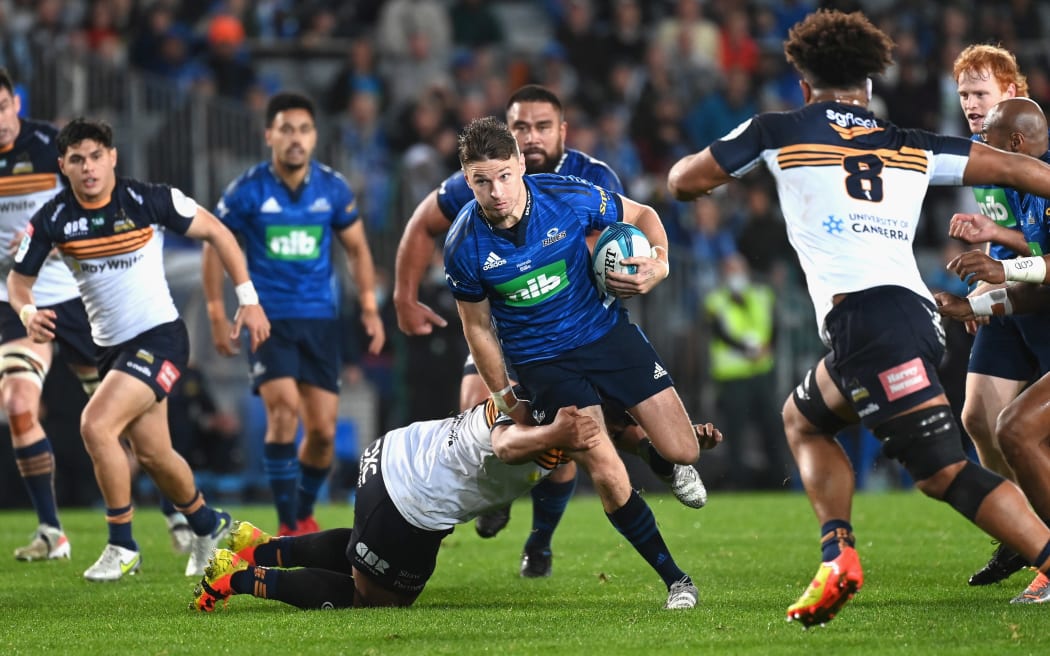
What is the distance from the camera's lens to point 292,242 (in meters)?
9.85

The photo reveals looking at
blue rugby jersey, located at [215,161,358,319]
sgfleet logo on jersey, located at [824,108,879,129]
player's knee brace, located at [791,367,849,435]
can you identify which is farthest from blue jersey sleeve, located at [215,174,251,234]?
sgfleet logo on jersey, located at [824,108,879,129]

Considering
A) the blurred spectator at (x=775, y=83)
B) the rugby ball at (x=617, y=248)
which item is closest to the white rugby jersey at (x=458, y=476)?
the rugby ball at (x=617, y=248)

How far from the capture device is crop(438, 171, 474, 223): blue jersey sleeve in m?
8.18

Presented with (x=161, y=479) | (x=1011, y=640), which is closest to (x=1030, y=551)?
(x=1011, y=640)

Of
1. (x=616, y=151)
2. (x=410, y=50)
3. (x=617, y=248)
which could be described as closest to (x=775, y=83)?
(x=616, y=151)

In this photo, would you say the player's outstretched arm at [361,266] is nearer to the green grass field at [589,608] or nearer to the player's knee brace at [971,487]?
the green grass field at [589,608]

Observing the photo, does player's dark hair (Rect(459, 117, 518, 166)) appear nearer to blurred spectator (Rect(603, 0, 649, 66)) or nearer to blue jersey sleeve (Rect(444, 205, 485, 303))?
blue jersey sleeve (Rect(444, 205, 485, 303))

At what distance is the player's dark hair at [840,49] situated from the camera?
18.9 feet

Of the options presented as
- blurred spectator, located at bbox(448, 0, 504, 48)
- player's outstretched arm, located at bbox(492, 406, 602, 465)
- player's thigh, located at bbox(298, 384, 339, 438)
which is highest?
blurred spectator, located at bbox(448, 0, 504, 48)

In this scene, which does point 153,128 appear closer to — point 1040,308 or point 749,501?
point 749,501

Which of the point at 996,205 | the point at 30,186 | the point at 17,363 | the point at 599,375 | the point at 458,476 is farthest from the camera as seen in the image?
the point at 30,186

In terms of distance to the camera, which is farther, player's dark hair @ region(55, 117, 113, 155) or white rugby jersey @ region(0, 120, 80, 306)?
white rugby jersey @ region(0, 120, 80, 306)

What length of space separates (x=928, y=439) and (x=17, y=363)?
623 cm

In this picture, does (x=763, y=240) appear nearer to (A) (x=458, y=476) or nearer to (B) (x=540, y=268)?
(B) (x=540, y=268)
